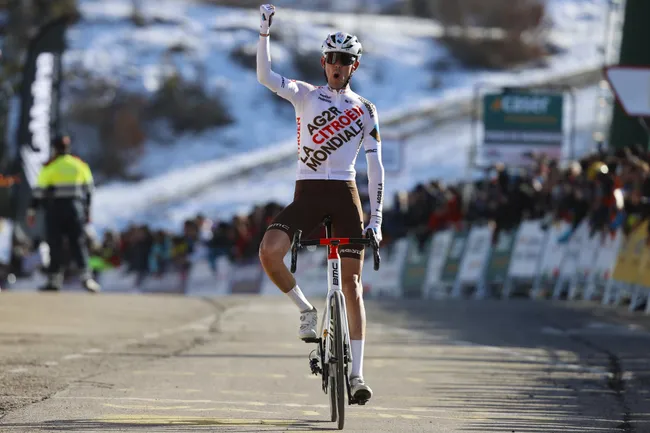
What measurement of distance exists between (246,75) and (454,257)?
54310 mm

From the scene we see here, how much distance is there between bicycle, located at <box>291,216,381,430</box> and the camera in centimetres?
910

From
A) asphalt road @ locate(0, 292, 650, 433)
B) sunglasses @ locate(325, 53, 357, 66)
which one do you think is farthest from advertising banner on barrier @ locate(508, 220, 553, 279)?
sunglasses @ locate(325, 53, 357, 66)

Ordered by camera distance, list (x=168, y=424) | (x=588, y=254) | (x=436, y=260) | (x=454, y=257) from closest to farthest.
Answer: (x=168, y=424)
(x=588, y=254)
(x=454, y=257)
(x=436, y=260)

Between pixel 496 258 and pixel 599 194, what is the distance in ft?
15.0

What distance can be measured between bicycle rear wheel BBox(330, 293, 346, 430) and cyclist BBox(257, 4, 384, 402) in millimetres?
345

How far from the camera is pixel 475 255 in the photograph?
2755 centimetres

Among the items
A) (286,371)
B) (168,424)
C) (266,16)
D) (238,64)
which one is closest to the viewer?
(168,424)

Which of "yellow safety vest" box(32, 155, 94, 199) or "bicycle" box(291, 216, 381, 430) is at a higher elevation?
"bicycle" box(291, 216, 381, 430)

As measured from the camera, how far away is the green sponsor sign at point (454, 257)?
91.5 ft

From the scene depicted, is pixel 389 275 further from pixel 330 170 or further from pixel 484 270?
pixel 330 170

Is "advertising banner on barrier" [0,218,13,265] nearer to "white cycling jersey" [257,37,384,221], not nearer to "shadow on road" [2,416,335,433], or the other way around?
"white cycling jersey" [257,37,384,221]

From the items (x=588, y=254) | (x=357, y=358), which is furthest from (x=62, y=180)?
(x=357, y=358)

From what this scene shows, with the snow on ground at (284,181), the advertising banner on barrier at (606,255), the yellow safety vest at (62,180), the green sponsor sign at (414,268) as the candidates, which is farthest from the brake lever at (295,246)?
the snow on ground at (284,181)

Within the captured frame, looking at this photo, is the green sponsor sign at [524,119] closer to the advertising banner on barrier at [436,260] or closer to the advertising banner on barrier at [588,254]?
the advertising banner on barrier at [436,260]
